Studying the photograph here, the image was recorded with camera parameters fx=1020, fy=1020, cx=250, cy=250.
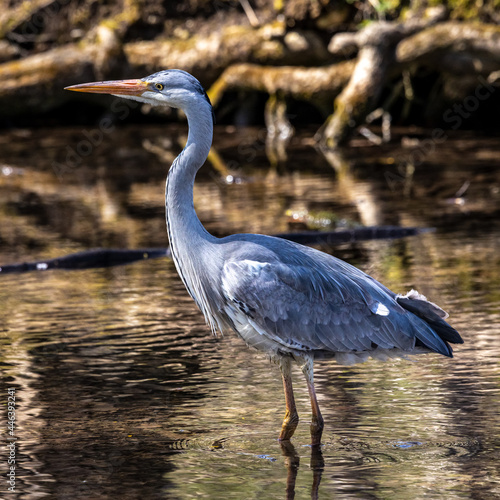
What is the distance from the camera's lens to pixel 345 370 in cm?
725

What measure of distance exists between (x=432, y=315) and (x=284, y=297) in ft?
2.96

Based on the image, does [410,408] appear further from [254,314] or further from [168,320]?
[168,320]

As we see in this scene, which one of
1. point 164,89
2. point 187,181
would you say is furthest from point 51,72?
point 187,181

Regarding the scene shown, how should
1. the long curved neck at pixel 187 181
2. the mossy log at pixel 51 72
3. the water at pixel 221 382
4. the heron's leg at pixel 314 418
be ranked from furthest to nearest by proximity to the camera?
the mossy log at pixel 51 72
the long curved neck at pixel 187 181
the heron's leg at pixel 314 418
the water at pixel 221 382

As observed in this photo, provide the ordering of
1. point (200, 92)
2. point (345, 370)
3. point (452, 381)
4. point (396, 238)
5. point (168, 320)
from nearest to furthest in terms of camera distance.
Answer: point (200, 92) → point (452, 381) → point (345, 370) → point (168, 320) → point (396, 238)

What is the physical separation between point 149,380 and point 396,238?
205 inches

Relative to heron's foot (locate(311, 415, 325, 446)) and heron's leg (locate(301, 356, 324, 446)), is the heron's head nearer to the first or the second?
heron's leg (locate(301, 356, 324, 446))

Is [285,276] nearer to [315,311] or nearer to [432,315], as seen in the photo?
[315,311]

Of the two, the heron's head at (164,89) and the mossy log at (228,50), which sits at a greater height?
the mossy log at (228,50)

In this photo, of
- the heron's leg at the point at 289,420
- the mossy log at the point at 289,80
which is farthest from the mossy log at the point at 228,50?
the heron's leg at the point at 289,420

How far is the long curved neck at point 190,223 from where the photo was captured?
239 inches

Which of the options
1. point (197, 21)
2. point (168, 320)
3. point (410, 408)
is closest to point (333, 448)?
point (410, 408)

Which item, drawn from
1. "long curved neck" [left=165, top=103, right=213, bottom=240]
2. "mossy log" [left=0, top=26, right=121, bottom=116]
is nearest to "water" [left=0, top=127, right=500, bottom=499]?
"long curved neck" [left=165, top=103, right=213, bottom=240]

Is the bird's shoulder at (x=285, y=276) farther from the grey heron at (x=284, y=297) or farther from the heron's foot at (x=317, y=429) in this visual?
the heron's foot at (x=317, y=429)
